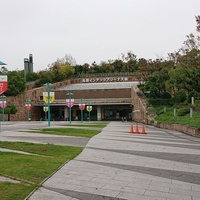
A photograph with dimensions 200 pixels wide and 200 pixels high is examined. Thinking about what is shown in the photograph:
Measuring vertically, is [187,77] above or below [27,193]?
above

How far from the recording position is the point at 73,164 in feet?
32.5

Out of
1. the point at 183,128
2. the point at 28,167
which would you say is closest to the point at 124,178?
the point at 28,167

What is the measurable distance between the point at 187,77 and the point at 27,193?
3212 centimetres

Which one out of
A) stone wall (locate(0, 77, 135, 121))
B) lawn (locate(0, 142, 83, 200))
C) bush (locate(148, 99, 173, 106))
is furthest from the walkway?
stone wall (locate(0, 77, 135, 121))

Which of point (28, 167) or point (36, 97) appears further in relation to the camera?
point (36, 97)

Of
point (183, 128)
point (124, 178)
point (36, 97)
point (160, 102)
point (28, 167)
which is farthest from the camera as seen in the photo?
point (36, 97)

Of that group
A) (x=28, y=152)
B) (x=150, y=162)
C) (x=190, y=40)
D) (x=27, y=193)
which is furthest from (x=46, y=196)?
(x=190, y=40)

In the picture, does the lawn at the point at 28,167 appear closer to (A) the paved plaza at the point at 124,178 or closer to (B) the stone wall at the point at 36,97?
(A) the paved plaza at the point at 124,178

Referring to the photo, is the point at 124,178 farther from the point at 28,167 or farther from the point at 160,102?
the point at 160,102

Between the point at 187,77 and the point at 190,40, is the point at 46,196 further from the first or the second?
the point at 187,77

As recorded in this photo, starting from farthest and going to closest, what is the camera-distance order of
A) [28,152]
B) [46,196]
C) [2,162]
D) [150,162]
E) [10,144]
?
[10,144] < [28,152] < [150,162] < [2,162] < [46,196]

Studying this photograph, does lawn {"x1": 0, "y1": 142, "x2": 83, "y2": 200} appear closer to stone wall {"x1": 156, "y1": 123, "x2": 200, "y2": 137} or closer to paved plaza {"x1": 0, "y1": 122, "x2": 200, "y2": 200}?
paved plaza {"x1": 0, "y1": 122, "x2": 200, "y2": 200}

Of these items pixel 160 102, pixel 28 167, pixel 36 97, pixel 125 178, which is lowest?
pixel 125 178

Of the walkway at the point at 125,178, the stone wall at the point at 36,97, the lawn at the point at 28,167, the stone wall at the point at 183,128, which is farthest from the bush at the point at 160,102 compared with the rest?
the lawn at the point at 28,167
